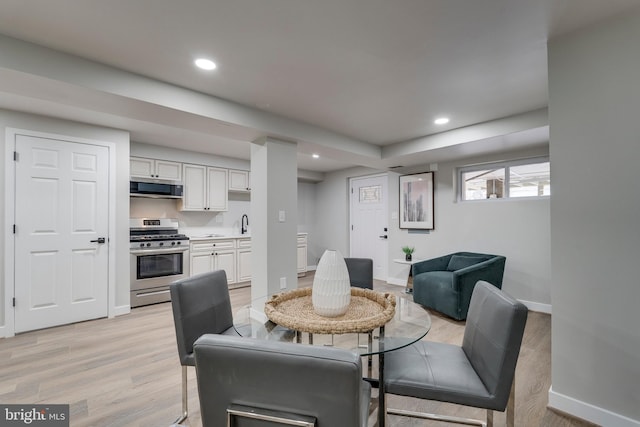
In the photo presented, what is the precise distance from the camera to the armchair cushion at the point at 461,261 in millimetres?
3922

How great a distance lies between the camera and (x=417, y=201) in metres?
4.91

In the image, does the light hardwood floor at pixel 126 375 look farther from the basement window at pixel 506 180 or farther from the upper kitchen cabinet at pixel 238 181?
the upper kitchen cabinet at pixel 238 181

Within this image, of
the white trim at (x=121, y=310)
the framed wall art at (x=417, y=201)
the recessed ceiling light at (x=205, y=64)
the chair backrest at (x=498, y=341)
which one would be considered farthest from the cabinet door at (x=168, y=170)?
the chair backrest at (x=498, y=341)

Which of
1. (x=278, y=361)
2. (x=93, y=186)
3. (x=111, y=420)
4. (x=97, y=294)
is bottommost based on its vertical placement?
(x=111, y=420)

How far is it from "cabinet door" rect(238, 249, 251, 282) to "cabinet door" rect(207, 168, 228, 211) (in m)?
0.84

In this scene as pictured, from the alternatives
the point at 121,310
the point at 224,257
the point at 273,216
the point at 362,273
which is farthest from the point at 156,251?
the point at 362,273

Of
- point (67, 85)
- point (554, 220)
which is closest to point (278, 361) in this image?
point (554, 220)

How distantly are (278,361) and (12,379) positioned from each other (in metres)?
2.69

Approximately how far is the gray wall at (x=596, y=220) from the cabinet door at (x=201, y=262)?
4.29 m

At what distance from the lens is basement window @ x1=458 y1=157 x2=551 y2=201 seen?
377 centimetres

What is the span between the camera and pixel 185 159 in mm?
4715

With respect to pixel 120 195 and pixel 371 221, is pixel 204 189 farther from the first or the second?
pixel 371 221

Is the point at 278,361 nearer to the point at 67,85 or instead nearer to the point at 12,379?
the point at 67,85

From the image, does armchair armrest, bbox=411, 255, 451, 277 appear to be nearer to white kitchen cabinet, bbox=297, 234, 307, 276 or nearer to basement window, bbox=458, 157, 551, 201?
basement window, bbox=458, 157, 551, 201
